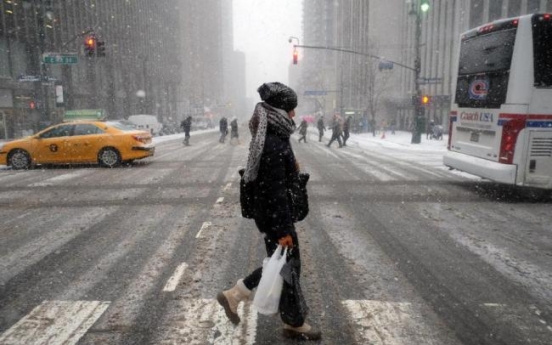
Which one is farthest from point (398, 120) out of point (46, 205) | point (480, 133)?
point (46, 205)

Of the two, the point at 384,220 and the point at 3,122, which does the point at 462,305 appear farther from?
the point at 3,122

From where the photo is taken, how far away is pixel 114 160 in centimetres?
1445

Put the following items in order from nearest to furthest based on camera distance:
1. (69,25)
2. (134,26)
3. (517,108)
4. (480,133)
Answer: (517,108)
(480,133)
(69,25)
(134,26)

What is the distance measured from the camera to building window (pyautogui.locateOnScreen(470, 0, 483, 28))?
41.6m

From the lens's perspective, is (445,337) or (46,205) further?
(46,205)

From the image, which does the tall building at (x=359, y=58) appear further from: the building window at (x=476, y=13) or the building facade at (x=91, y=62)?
the building facade at (x=91, y=62)

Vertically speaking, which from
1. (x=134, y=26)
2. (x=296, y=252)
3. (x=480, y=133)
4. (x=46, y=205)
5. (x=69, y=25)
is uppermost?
(x=134, y=26)

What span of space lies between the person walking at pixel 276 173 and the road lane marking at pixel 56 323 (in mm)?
1750

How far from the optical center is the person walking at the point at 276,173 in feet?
10.7

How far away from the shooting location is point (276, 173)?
3238 mm

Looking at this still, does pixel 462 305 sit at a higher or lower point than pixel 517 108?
lower

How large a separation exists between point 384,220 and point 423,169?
7.45 metres

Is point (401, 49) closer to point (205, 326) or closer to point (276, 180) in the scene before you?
point (276, 180)

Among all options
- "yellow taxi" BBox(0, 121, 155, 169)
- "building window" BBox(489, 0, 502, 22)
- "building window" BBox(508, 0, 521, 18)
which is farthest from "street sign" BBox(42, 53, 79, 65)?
"building window" BBox(508, 0, 521, 18)
